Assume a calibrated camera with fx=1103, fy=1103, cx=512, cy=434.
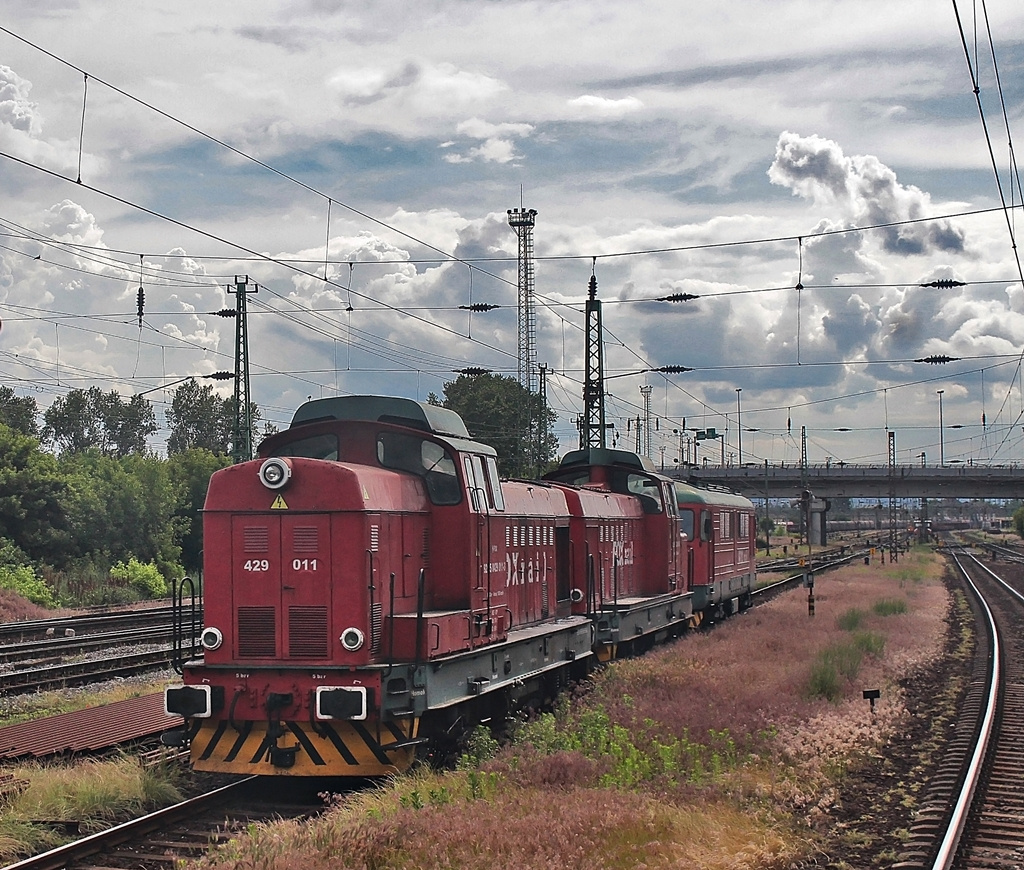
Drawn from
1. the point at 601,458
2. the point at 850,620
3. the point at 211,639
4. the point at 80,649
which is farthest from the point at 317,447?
the point at 850,620

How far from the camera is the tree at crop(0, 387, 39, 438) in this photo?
311 feet

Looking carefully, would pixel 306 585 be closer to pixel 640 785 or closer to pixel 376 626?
pixel 376 626

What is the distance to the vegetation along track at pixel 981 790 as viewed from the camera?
930 cm

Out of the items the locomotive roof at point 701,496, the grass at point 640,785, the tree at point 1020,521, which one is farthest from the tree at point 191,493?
the tree at point 1020,521

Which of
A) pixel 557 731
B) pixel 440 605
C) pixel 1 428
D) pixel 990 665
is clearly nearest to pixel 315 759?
pixel 440 605

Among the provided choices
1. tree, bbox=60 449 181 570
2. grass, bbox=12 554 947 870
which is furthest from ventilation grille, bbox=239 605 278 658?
tree, bbox=60 449 181 570

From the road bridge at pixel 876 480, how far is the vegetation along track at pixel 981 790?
63748mm

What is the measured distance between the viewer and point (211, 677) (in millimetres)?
11312

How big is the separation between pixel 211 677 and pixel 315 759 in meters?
1.38

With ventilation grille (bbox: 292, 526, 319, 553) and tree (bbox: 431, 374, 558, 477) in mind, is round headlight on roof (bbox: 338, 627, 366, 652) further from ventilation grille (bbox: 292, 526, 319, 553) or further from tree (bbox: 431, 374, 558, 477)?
tree (bbox: 431, 374, 558, 477)

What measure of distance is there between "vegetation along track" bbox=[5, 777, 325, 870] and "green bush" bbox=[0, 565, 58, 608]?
91.0 feet

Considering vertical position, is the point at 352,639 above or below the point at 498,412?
below

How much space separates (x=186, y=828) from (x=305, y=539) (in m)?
3.00

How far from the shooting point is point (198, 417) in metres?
108
